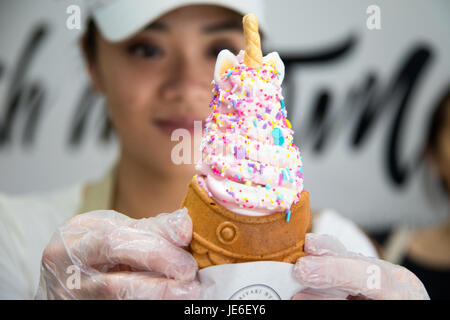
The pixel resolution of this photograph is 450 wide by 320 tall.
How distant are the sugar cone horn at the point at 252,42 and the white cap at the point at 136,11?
498 millimetres

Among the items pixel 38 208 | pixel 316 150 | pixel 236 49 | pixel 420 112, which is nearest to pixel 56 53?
pixel 38 208

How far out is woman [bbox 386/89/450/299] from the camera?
7.78ft

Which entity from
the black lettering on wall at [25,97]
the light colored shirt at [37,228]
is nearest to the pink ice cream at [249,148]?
the light colored shirt at [37,228]

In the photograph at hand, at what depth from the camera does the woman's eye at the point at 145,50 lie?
150 cm

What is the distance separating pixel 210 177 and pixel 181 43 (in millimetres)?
773

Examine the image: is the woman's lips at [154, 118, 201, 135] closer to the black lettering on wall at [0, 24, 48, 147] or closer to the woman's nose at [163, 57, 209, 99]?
the woman's nose at [163, 57, 209, 99]

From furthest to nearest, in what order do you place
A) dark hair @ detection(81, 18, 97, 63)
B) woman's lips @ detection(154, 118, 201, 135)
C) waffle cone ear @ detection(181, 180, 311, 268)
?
1. dark hair @ detection(81, 18, 97, 63)
2. woman's lips @ detection(154, 118, 201, 135)
3. waffle cone ear @ detection(181, 180, 311, 268)

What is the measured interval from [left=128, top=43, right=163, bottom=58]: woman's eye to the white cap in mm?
132

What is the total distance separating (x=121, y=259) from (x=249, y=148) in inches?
16.1

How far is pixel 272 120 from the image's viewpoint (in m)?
0.93

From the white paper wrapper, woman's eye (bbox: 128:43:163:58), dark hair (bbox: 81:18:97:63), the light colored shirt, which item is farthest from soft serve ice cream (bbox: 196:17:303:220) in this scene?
dark hair (bbox: 81:18:97:63)

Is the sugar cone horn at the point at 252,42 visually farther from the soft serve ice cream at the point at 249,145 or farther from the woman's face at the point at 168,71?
the woman's face at the point at 168,71

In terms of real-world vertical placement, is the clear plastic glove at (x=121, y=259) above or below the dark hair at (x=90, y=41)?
below

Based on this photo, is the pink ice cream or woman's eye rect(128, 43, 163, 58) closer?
the pink ice cream
